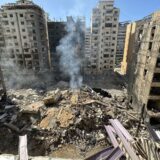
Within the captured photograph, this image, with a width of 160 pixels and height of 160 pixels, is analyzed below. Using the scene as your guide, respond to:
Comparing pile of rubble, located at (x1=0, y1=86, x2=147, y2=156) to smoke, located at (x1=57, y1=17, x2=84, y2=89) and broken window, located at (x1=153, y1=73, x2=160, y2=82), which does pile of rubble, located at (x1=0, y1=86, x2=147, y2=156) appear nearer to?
broken window, located at (x1=153, y1=73, x2=160, y2=82)

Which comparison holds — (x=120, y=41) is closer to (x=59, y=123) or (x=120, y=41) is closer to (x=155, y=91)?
(x=155, y=91)

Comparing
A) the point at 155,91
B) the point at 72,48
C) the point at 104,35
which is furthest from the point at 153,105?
the point at 72,48

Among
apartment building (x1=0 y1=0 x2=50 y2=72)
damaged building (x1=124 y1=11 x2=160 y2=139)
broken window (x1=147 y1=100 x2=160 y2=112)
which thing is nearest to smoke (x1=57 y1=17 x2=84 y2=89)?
apartment building (x1=0 y1=0 x2=50 y2=72)

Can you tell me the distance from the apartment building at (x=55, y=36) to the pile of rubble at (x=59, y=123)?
3189 centimetres

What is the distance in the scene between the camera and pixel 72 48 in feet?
178

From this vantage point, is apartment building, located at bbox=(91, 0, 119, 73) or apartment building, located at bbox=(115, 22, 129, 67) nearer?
apartment building, located at bbox=(91, 0, 119, 73)

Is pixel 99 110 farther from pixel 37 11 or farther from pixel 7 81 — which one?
pixel 37 11

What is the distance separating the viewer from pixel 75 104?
21656 millimetres

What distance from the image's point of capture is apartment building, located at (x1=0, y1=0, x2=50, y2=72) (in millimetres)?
42281

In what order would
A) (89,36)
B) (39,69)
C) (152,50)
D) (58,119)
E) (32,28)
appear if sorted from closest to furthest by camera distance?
(58,119) < (152,50) < (32,28) < (39,69) < (89,36)

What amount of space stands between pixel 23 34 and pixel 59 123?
113 feet

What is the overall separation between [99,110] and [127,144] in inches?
271

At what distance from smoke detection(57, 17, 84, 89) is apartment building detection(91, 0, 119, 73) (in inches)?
212

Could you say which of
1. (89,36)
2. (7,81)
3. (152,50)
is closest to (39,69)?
(7,81)
